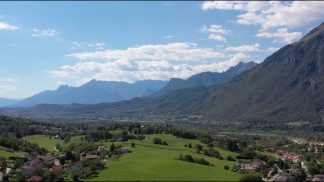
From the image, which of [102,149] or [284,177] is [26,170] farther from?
[284,177]

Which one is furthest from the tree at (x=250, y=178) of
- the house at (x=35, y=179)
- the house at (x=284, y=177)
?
the house at (x=35, y=179)

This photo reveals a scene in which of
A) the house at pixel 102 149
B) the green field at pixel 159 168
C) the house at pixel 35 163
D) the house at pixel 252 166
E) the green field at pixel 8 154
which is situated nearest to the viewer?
the green field at pixel 159 168

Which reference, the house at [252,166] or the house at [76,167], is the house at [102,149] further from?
the house at [252,166]

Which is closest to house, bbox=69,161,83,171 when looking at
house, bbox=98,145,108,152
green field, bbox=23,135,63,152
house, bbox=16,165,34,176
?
house, bbox=16,165,34,176

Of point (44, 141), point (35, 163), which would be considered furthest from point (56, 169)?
point (44, 141)

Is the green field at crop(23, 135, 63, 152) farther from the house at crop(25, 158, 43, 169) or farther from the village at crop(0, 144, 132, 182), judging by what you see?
the house at crop(25, 158, 43, 169)

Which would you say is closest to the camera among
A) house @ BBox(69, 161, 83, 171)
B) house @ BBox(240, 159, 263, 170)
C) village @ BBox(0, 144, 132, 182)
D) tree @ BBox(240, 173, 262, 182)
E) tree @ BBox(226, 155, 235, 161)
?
tree @ BBox(240, 173, 262, 182)
